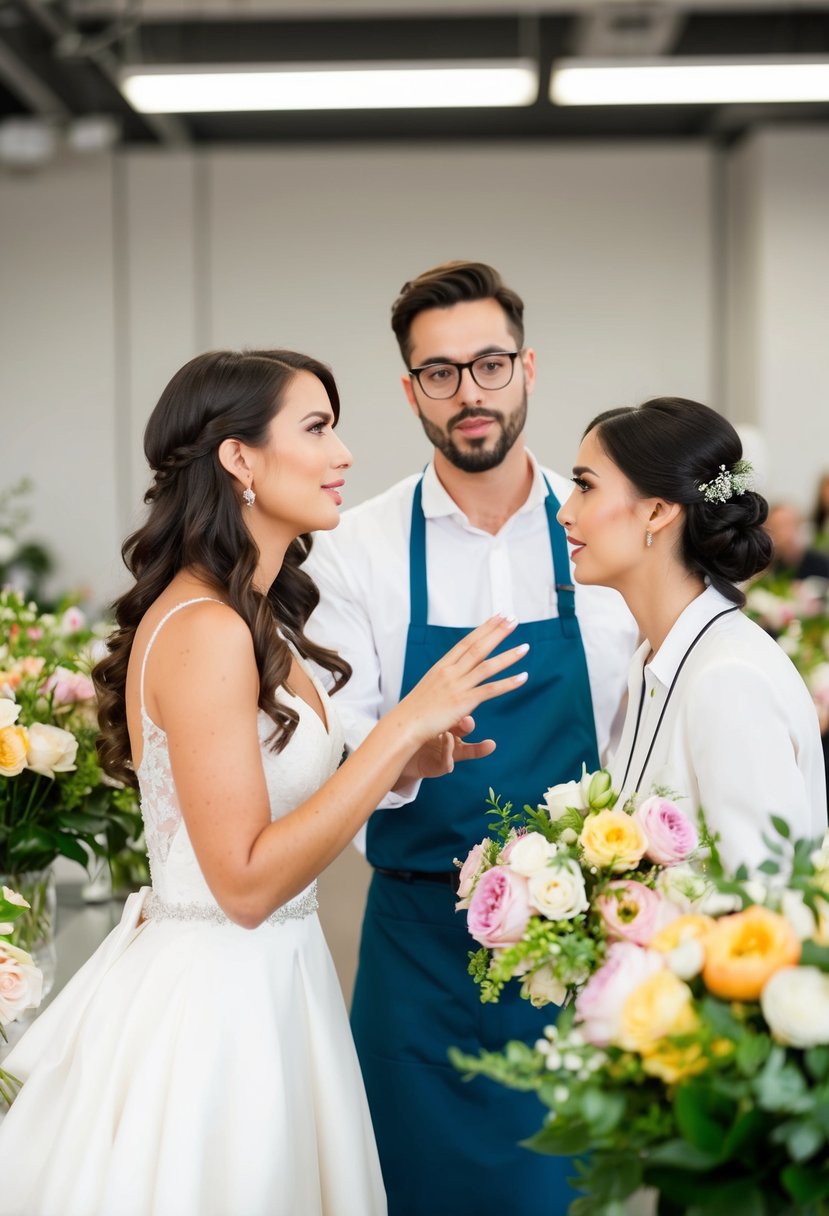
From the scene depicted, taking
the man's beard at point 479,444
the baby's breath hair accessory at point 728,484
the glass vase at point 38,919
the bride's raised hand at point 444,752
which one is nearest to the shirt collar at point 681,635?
the baby's breath hair accessory at point 728,484

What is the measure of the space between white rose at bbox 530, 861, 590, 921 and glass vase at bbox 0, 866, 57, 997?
1.21 metres

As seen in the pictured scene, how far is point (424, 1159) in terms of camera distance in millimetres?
2270

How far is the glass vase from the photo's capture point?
89.1 inches

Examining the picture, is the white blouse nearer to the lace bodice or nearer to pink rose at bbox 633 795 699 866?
pink rose at bbox 633 795 699 866

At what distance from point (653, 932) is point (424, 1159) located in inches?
48.6

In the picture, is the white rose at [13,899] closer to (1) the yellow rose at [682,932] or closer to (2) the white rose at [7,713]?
(2) the white rose at [7,713]

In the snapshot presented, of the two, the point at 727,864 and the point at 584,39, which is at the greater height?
the point at 584,39

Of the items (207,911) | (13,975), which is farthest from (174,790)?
(13,975)

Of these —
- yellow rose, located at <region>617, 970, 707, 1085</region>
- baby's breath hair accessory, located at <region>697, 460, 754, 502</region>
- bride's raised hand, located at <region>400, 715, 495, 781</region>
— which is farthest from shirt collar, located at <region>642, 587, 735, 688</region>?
yellow rose, located at <region>617, 970, 707, 1085</region>

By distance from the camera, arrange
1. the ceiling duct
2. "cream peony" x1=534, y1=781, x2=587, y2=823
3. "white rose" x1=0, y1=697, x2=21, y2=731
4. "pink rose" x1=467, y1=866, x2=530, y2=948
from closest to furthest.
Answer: "pink rose" x1=467, y1=866, x2=530, y2=948
"cream peony" x1=534, y1=781, x2=587, y2=823
"white rose" x1=0, y1=697, x2=21, y2=731
the ceiling duct

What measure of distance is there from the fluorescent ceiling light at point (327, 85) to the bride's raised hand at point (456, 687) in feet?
12.0

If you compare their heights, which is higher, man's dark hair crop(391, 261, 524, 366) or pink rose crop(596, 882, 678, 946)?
man's dark hair crop(391, 261, 524, 366)

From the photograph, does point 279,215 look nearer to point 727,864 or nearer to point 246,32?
point 246,32

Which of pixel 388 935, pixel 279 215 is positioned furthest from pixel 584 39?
pixel 388 935
